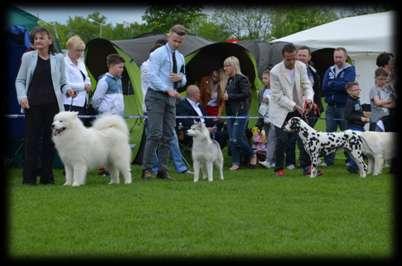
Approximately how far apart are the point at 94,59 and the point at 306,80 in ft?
14.7

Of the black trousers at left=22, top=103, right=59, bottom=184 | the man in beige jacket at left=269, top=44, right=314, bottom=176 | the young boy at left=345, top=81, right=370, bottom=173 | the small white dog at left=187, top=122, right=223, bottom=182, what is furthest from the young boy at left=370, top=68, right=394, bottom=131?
the black trousers at left=22, top=103, right=59, bottom=184

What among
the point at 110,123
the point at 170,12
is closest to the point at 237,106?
the point at 110,123

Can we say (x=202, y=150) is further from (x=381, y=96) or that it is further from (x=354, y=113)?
(x=381, y=96)

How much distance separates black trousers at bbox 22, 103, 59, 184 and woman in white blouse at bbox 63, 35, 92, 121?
0.94 m

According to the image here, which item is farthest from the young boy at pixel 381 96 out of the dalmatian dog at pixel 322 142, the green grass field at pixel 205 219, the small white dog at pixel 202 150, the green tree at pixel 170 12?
the green tree at pixel 170 12

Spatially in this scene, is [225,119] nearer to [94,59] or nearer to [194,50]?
[194,50]

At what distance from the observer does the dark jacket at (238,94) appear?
388 inches

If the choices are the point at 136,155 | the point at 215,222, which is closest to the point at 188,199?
the point at 215,222

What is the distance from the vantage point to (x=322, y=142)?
8664 mm

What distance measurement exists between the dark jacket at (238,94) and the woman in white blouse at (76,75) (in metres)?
2.27

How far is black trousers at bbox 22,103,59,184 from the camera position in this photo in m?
7.42

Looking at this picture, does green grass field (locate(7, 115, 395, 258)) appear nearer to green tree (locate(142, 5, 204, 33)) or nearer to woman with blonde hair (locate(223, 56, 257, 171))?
green tree (locate(142, 5, 204, 33))

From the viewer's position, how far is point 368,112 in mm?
9703

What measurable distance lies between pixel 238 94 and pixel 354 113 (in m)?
1.68
